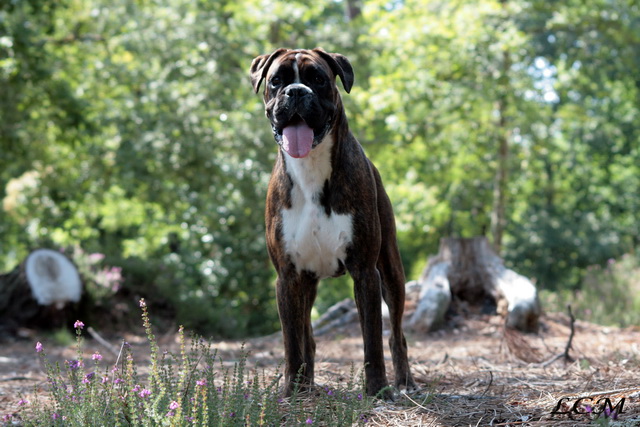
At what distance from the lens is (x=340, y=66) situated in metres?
4.12

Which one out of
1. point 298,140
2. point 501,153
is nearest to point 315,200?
point 298,140

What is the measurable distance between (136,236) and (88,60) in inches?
180

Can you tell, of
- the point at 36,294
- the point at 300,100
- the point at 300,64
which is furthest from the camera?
the point at 36,294

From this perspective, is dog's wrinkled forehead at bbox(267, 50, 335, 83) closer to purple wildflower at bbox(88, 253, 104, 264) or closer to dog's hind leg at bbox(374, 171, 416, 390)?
dog's hind leg at bbox(374, 171, 416, 390)

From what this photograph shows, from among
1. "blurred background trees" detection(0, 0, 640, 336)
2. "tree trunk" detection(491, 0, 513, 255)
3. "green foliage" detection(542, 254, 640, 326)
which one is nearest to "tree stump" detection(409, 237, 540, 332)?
"blurred background trees" detection(0, 0, 640, 336)

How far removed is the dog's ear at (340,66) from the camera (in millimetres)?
4086

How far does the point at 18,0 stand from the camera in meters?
10.4

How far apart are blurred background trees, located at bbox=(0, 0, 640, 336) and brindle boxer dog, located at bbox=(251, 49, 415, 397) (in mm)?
6321

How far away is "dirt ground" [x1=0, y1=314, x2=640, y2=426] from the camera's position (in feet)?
11.4

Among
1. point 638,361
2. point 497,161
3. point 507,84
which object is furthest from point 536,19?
point 638,361

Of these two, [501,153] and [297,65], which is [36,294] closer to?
[297,65]

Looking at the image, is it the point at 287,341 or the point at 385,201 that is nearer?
the point at 287,341

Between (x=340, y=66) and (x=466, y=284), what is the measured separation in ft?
19.5

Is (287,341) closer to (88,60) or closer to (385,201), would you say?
(385,201)
